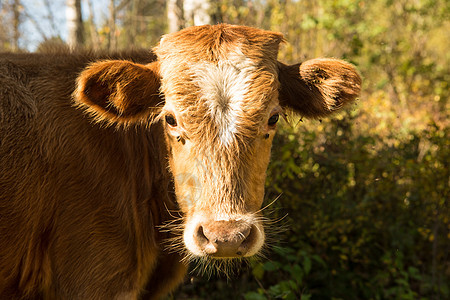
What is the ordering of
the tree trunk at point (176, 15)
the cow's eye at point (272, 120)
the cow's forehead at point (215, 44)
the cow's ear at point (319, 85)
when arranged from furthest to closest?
the tree trunk at point (176, 15), the cow's ear at point (319, 85), the cow's eye at point (272, 120), the cow's forehead at point (215, 44)

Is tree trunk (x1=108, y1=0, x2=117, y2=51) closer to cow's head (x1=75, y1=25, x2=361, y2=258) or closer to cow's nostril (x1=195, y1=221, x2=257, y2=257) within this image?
cow's head (x1=75, y1=25, x2=361, y2=258)

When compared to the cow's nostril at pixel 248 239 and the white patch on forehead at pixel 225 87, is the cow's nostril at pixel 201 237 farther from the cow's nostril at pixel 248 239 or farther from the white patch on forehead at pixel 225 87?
the white patch on forehead at pixel 225 87

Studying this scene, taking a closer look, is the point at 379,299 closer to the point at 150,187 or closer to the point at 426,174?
the point at 426,174

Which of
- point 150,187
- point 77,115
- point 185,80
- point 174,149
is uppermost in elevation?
point 185,80

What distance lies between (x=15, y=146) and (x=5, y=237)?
671 mm

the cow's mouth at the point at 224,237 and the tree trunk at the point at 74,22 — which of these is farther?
the tree trunk at the point at 74,22

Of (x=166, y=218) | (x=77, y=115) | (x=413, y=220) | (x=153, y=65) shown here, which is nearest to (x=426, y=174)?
(x=413, y=220)

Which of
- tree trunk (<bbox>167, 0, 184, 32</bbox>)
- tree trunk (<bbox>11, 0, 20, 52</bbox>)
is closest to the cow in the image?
tree trunk (<bbox>167, 0, 184, 32</bbox>)

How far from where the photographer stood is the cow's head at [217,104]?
303 cm

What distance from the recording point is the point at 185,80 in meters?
3.22

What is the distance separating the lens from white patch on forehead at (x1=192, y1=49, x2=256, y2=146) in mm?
3084

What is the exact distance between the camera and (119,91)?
3.39 meters

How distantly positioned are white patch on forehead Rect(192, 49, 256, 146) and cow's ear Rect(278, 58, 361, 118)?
561 mm

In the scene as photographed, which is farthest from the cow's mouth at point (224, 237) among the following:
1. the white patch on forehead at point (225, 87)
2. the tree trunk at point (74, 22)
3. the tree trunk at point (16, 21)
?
the tree trunk at point (16, 21)
